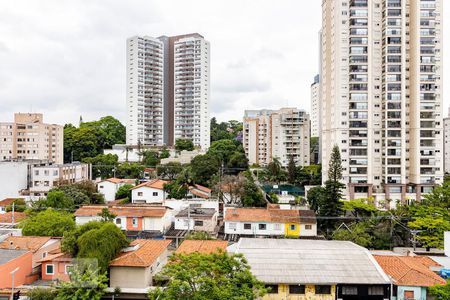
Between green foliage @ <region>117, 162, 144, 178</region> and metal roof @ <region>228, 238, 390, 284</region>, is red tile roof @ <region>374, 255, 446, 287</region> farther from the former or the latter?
green foliage @ <region>117, 162, 144, 178</region>

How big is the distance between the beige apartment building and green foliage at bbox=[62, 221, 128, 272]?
43642 millimetres

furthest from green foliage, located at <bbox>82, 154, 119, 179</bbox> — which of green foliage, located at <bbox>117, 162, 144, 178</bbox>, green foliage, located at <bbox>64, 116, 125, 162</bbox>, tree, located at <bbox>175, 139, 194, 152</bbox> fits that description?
tree, located at <bbox>175, 139, 194, 152</bbox>

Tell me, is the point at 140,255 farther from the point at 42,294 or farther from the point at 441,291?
the point at 441,291

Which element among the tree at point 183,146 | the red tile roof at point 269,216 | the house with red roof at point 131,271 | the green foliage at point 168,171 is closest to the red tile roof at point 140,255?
the house with red roof at point 131,271

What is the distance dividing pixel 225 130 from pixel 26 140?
53484mm

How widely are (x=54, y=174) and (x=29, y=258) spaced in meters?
27.2

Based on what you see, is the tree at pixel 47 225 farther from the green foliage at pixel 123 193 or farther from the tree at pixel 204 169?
the tree at pixel 204 169

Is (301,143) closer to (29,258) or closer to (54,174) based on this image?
(54,174)

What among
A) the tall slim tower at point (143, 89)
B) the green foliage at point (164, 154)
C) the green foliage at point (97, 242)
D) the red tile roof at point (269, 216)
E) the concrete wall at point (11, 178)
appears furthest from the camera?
the tall slim tower at point (143, 89)

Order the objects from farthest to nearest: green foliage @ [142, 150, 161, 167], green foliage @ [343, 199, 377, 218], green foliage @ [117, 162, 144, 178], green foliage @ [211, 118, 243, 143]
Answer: green foliage @ [211, 118, 243, 143], green foliage @ [142, 150, 161, 167], green foliage @ [117, 162, 144, 178], green foliage @ [343, 199, 377, 218]

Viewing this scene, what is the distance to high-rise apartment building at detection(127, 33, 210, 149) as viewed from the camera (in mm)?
77375

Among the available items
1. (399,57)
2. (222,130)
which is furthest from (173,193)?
(222,130)

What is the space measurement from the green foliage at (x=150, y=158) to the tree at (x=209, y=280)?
47954mm

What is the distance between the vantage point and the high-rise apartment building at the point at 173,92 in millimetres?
77375
